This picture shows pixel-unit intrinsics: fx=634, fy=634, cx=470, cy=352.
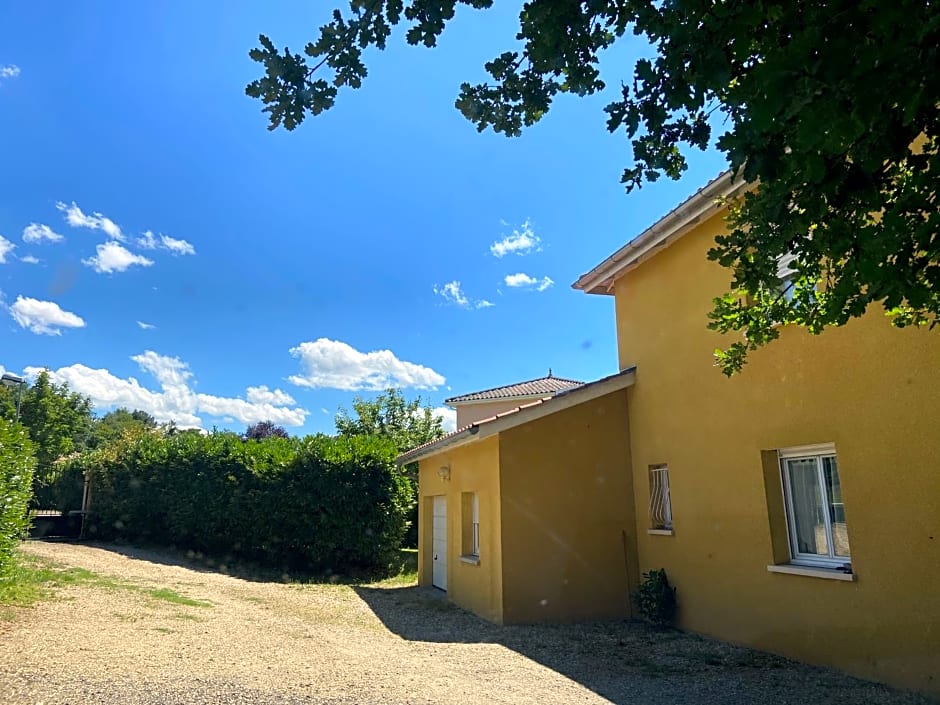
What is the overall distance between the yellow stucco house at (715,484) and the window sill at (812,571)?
17mm

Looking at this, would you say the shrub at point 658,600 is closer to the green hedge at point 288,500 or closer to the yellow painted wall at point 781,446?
the yellow painted wall at point 781,446

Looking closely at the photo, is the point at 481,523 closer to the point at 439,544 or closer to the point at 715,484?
the point at 439,544

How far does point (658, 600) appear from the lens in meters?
9.35

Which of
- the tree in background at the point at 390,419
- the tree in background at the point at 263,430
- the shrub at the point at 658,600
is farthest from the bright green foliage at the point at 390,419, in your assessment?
the shrub at the point at 658,600

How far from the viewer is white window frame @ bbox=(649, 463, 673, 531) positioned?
33.1ft

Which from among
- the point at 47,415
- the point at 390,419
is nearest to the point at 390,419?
the point at 390,419

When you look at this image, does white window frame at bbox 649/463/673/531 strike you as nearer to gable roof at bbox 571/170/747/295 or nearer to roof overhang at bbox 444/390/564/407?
gable roof at bbox 571/170/747/295

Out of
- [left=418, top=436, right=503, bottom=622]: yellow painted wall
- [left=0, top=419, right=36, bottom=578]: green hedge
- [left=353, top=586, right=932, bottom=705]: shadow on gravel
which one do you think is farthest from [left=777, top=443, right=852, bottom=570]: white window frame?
[left=0, top=419, right=36, bottom=578]: green hedge

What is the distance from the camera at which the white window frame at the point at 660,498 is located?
1009cm

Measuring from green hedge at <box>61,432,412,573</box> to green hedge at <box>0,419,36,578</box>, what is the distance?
699 centimetres

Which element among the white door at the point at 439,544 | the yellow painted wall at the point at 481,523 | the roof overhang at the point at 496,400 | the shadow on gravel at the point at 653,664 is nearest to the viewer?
the shadow on gravel at the point at 653,664

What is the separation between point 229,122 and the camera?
7.61 metres

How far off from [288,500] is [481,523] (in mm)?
7742

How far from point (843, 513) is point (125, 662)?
25.3 feet
